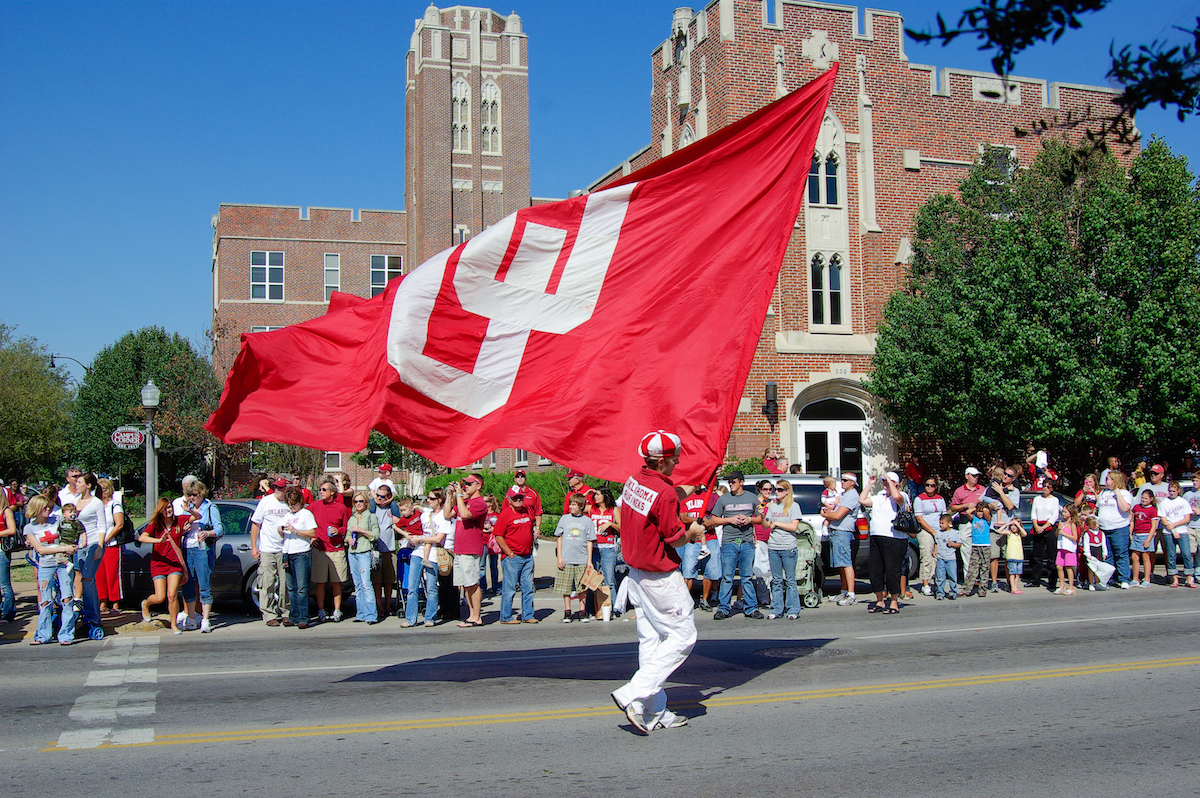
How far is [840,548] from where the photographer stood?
564 inches

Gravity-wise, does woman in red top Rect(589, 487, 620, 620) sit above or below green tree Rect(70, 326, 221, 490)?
below

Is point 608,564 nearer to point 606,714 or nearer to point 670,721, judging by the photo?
point 606,714

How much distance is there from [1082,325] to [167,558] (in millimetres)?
16632

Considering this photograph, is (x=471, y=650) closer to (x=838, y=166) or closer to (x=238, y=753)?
(x=238, y=753)

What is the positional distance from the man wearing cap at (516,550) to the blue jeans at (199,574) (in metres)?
3.69

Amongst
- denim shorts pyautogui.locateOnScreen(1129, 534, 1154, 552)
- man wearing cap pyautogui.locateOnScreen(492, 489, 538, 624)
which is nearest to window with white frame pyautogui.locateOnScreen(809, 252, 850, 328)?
denim shorts pyautogui.locateOnScreen(1129, 534, 1154, 552)

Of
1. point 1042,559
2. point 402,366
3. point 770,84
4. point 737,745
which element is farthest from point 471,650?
point 770,84

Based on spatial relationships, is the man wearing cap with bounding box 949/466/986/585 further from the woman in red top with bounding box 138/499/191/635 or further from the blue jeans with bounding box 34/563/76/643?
the blue jeans with bounding box 34/563/76/643

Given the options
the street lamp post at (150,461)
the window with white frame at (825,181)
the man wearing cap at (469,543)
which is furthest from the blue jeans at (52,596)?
the window with white frame at (825,181)

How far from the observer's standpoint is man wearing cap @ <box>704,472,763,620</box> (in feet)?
43.8

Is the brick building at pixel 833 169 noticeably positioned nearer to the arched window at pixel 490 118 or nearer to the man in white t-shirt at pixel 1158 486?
the man in white t-shirt at pixel 1158 486

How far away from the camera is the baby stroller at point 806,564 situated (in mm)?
13688

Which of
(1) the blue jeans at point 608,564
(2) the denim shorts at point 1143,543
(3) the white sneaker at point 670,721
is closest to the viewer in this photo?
→ (3) the white sneaker at point 670,721

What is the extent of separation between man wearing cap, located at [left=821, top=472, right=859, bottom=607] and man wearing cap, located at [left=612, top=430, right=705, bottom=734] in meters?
7.61
